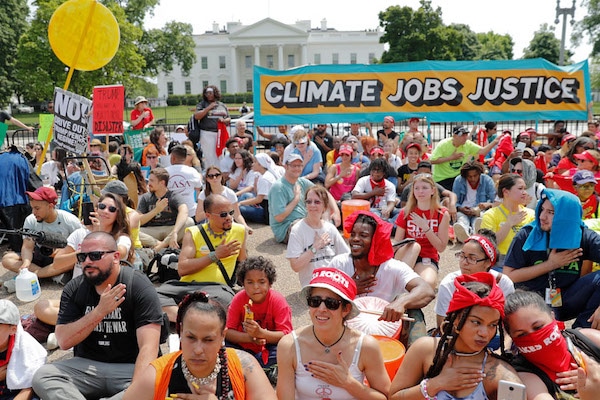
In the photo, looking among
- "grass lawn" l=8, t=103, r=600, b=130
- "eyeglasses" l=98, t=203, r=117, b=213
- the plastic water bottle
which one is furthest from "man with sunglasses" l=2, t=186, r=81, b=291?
"grass lawn" l=8, t=103, r=600, b=130

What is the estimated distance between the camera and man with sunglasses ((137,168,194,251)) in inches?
273

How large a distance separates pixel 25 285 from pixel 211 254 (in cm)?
234

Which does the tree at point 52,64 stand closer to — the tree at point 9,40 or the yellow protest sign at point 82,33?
the tree at point 9,40

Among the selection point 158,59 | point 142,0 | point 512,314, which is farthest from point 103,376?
point 158,59

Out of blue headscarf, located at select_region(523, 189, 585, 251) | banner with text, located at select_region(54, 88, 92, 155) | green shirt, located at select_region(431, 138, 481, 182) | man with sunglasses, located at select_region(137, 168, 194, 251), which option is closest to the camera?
blue headscarf, located at select_region(523, 189, 585, 251)

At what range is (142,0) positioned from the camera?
2071 inches

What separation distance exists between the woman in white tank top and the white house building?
275 ft

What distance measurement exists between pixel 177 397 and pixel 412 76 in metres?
10.6

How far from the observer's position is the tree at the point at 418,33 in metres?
50.9

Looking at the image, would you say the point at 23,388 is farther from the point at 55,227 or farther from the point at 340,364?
the point at 55,227

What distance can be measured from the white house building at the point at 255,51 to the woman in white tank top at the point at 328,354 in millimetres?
83900

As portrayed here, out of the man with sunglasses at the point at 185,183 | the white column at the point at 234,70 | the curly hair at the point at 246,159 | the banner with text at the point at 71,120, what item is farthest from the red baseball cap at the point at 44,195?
the white column at the point at 234,70

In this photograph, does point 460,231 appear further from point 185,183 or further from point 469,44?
point 469,44

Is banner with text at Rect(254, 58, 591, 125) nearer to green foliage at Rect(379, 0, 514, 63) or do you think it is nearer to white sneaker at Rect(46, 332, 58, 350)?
white sneaker at Rect(46, 332, 58, 350)
